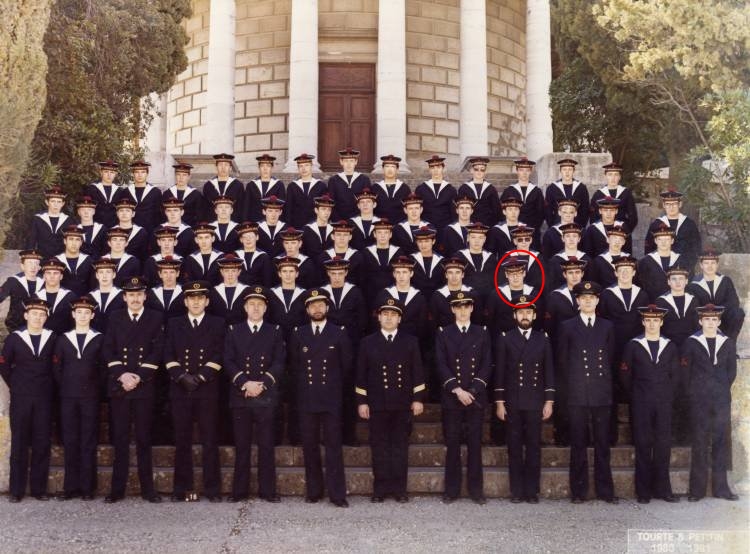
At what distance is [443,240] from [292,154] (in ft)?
29.7

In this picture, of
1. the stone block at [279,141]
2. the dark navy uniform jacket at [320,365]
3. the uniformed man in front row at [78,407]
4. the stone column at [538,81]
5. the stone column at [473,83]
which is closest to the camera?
the uniformed man in front row at [78,407]

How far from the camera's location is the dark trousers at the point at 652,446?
7.50 m

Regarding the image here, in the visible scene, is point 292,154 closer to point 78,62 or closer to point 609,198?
point 78,62

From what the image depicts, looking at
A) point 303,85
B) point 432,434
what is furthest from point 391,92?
point 432,434

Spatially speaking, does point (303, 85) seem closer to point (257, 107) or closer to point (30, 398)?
point (257, 107)

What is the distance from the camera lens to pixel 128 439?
7.49 meters

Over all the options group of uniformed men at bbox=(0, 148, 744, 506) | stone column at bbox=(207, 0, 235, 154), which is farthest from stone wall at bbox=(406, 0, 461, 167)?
group of uniformed men at bbox=(0, 148, 744, 506)

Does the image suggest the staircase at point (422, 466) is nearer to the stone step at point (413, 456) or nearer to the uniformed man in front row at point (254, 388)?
the stone step at point (413, 456)

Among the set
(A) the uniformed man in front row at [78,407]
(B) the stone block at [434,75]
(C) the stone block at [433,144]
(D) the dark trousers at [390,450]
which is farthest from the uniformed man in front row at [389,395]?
(B) the stone block at [434,75]

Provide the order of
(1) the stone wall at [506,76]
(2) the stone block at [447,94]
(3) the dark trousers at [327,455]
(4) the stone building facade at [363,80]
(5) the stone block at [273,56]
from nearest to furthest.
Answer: (3) the dark trousers at [327,455] < (4) the stone building facade at [363,80] < (5) the stone block at [273,56] < (2) the stone block at [447,94] < (1) the stone wall at [506,76]

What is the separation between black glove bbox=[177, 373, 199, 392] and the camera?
7484 mm

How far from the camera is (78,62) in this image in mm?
13008

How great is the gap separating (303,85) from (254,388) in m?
12.7

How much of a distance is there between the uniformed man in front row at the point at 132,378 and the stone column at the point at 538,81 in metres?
14.3
